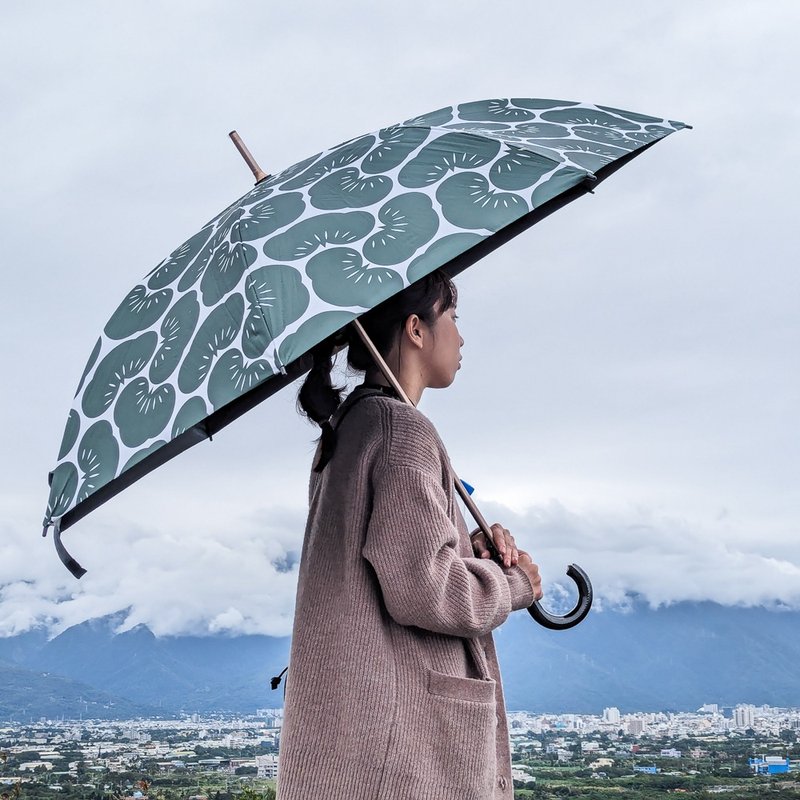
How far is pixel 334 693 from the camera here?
1.73 metres

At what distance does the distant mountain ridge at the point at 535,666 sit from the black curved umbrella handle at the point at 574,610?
15909mm

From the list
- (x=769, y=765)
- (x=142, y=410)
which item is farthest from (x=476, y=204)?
(x=769, y=765)

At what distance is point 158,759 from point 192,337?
800cm

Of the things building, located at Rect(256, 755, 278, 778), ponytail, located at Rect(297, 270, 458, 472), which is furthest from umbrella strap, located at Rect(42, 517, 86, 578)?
building, located at Rect(256, 755, 278, 778)

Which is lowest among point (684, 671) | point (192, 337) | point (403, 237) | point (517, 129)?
point (192, 337)

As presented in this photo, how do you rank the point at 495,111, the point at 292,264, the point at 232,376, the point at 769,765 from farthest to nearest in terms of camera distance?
1. the point at 769,765
2. the point at 495,111
3. the point at 292,264
4. the point at 232,376

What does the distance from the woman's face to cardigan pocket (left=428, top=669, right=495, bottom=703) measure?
57cm

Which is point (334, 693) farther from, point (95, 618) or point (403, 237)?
point (95, 618)

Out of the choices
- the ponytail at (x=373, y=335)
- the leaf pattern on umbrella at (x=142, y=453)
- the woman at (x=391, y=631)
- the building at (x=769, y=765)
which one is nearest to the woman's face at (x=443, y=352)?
the ponytail at (x=373, y=335)

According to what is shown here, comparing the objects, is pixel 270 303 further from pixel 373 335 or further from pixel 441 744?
pixel 441 744

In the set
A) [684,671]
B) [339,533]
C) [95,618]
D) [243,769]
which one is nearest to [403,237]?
[339,533]

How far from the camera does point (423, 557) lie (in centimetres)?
168

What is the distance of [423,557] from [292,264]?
54cm

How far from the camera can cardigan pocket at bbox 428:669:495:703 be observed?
5.67 feet
